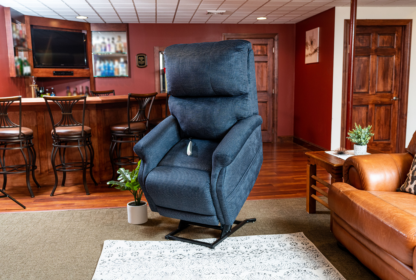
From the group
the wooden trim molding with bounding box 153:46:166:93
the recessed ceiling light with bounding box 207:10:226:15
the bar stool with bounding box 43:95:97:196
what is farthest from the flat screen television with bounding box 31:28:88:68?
the bar stool with bounding box 43:95:97:196

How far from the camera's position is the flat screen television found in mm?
5863

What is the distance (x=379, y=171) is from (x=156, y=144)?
1.45 m

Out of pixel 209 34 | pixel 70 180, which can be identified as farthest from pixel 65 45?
pixel 70 180

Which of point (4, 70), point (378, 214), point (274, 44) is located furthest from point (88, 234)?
point (274, 44)

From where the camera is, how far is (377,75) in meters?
5.53

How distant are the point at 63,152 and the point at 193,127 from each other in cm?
203

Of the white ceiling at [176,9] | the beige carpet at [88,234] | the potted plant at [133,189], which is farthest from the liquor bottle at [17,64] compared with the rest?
the potted plant at [133,189]

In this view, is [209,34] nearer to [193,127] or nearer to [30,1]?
[30,1]

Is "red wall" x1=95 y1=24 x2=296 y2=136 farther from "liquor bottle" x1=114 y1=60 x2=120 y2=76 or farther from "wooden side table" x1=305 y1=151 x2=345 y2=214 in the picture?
"wooden side table" x1=305 y1=151 x2=345 y2=214

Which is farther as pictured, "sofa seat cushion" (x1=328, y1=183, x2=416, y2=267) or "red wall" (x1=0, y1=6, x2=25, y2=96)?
"red wall" (x1=0, y1=6, x2=25, y2=96)

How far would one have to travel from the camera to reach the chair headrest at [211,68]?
2.44 meters

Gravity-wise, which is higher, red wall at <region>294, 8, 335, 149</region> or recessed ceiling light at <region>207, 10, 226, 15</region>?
recessed ceiling light at <region>207, 10, 226, 15</region>

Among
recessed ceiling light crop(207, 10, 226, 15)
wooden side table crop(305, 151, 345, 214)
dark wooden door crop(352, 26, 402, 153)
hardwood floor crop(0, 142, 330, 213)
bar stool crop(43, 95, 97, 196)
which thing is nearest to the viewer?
wooden side table crop(305, 151, 345, 214)

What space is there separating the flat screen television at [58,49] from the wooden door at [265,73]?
2.72 m
